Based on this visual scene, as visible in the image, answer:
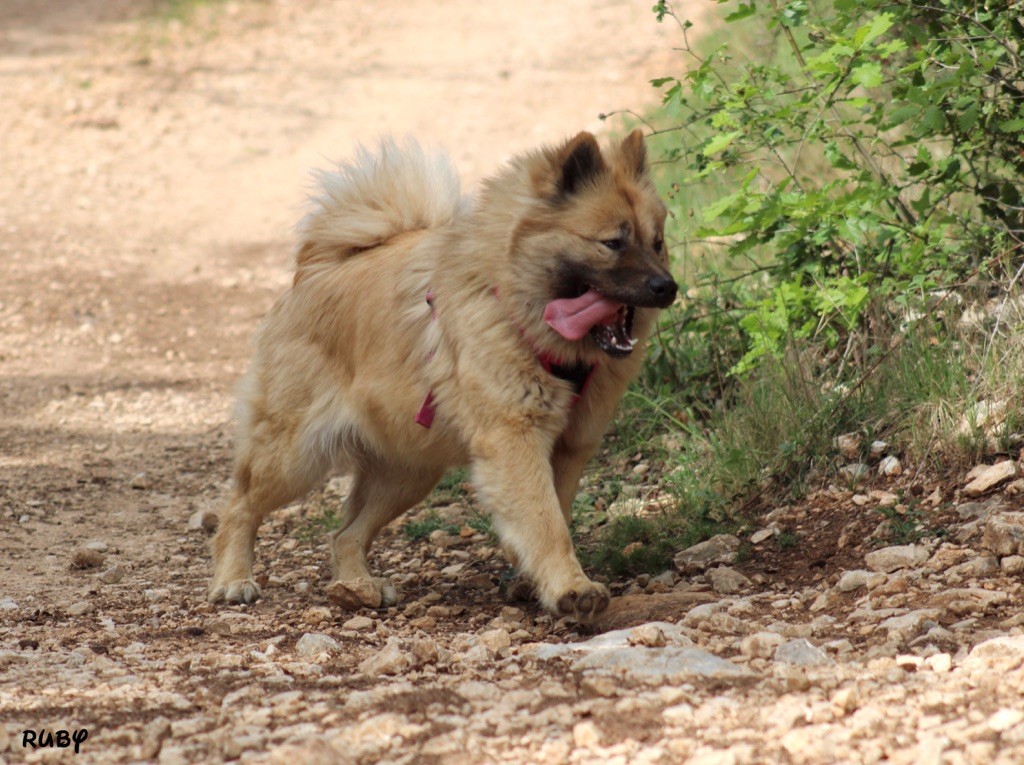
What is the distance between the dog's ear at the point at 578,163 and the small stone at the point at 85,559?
2.68 meters

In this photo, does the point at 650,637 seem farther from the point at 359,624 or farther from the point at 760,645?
the point at 359,624

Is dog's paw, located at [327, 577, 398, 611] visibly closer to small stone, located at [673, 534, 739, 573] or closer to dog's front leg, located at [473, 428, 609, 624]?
dog's front leg, located at [473, 428, 609, 624]

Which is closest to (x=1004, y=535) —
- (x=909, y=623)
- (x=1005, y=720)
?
(x=909, y=623)

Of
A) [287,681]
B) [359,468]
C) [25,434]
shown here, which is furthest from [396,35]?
[287,681]

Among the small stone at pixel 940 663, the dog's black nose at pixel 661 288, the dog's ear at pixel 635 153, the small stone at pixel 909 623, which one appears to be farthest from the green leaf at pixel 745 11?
the small stone at pixel 940 663

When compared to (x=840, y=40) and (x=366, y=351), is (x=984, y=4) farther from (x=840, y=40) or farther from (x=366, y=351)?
(x=366, y=351)

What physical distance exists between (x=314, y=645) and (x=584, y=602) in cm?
90

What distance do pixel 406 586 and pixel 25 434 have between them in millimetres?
3449

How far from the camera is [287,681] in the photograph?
3.54 meters

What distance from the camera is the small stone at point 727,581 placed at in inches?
174

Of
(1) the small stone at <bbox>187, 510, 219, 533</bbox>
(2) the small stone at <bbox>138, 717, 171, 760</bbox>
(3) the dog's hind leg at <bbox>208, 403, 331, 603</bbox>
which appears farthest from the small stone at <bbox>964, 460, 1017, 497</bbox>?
(1) the small stone at <bbox>187, 510, 219, 533</bbox>

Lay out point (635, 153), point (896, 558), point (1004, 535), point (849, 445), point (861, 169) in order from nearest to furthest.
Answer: point (1004, 535)
point (896, 558)
point (635, 153)
point (849, 445)
point (861, 169)

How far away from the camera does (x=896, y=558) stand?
169 inches

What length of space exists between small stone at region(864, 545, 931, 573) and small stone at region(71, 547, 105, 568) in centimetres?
329
